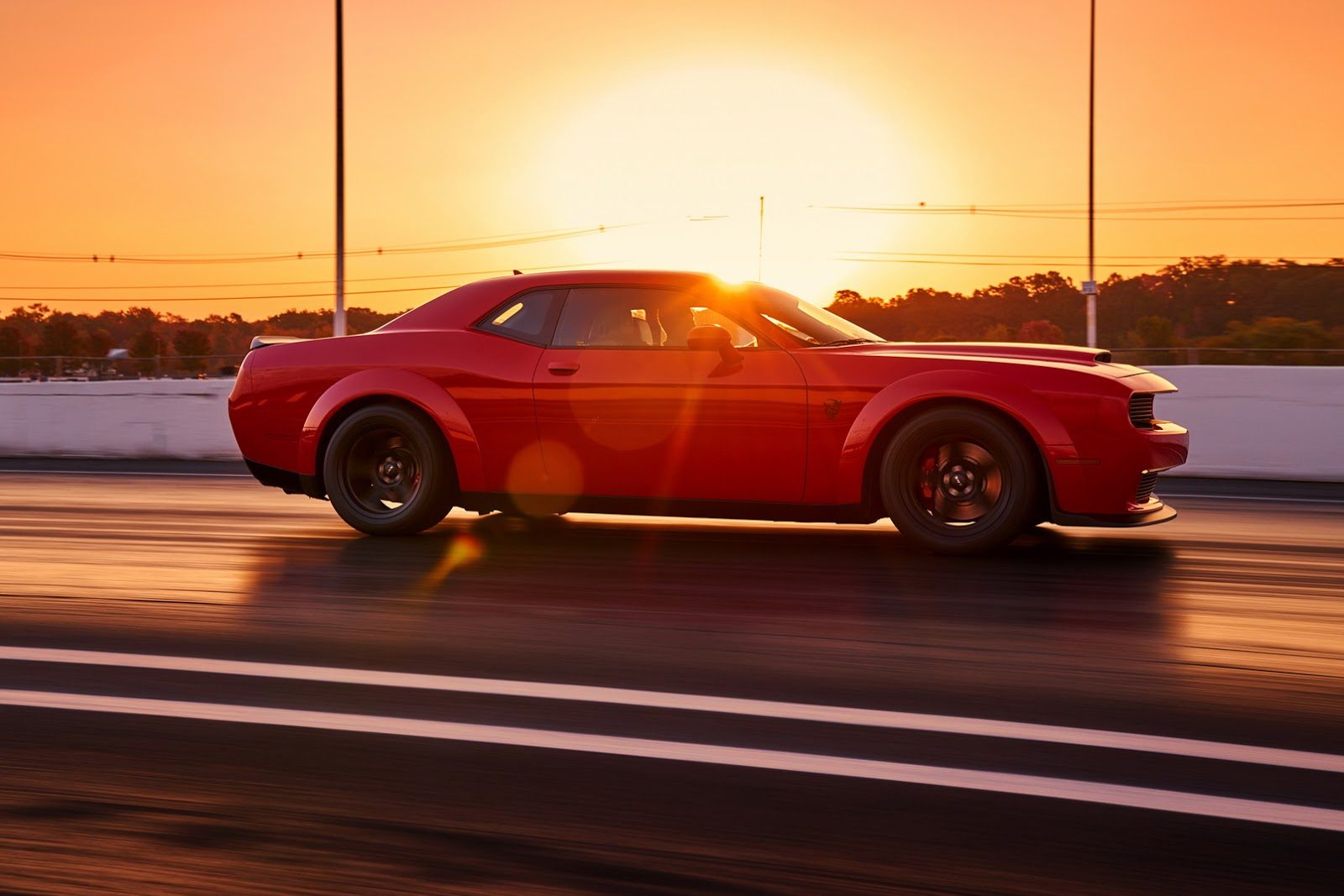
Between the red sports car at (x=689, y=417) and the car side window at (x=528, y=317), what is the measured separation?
0.01m

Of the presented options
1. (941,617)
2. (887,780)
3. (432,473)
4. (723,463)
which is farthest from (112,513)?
(887,780)

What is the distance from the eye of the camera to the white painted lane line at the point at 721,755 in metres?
3.19

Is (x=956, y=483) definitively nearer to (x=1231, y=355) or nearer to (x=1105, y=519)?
(x=1105, y=519)

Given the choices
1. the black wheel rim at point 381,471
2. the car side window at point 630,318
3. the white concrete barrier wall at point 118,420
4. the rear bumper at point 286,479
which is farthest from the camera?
the white concrete barrier wall at point 118,420

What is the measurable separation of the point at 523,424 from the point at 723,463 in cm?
114

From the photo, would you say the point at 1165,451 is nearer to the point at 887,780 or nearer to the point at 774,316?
the point at 774,316

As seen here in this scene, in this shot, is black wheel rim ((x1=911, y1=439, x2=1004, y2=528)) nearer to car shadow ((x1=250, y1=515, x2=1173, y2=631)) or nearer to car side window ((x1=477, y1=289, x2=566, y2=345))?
car shadow ((x1=250, y1=515, x2=1173, y2=631))

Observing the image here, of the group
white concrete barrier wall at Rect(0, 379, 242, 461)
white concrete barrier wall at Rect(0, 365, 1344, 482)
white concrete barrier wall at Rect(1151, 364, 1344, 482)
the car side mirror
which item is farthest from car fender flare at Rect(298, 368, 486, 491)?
white concrete barrier wall at Rect(0, 379, 242, 461)

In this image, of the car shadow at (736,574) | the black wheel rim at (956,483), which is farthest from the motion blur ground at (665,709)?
the black wheel rim at (956,483)

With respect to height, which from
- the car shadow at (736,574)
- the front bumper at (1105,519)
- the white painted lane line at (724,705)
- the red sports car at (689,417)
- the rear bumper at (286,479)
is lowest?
the white painted lane line at (724,705)

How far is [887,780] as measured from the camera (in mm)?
3402

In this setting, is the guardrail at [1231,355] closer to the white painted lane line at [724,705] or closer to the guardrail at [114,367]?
the guardrail at [114,367]

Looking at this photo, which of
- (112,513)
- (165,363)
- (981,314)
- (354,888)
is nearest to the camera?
(354,888)

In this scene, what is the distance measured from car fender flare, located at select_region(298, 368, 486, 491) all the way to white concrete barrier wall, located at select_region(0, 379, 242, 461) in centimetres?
767
